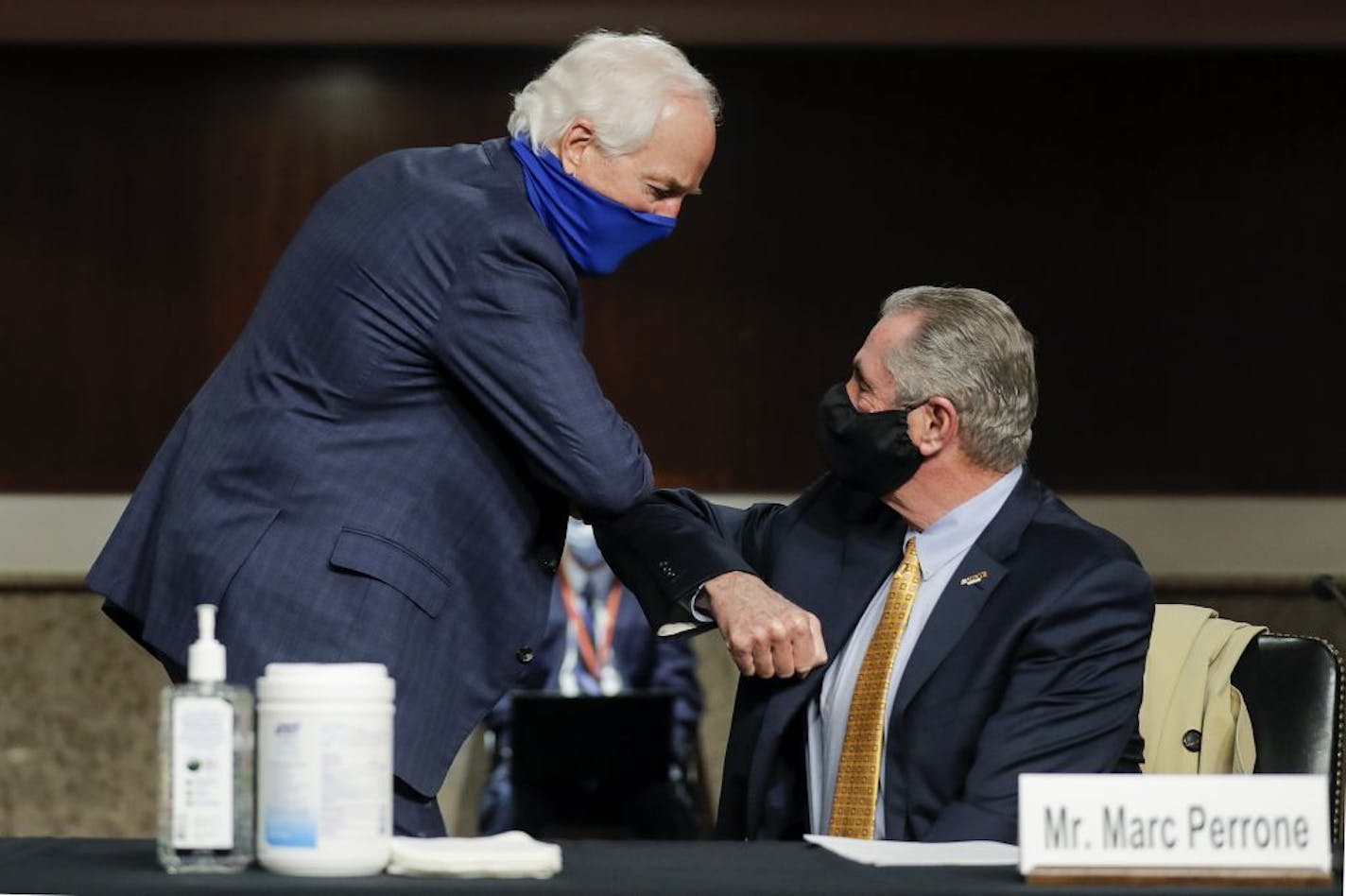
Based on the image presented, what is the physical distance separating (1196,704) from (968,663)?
360mm

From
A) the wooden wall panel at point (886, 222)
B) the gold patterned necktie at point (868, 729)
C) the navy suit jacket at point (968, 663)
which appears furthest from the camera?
the wooden wall panel at point (886, 222)

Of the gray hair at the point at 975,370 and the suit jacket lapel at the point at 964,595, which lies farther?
the gray hair at the point at 975,370

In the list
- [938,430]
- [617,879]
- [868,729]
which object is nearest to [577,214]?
[938,430]

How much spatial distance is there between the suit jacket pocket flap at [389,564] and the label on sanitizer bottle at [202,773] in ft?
2.69

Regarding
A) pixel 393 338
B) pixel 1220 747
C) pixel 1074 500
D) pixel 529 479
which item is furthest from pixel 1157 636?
pixel 1074 500

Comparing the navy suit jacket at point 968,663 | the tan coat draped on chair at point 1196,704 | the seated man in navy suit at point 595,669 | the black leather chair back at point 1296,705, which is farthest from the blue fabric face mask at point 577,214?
the seated man in navy suit at point 595,669

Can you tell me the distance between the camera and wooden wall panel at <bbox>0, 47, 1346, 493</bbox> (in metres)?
6.53

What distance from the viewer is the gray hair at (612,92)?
2.50 metres

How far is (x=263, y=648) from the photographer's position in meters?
2.36

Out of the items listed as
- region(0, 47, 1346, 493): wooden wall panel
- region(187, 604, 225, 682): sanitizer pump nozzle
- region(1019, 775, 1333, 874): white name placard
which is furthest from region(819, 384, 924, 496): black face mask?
region(0, 47, 1346, 493): wooden wall panel

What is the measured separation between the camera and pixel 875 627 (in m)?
2.76

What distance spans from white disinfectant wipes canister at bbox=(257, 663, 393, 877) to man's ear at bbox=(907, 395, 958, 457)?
54.7 inches

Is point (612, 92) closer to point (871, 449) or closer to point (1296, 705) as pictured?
point (871, 449)

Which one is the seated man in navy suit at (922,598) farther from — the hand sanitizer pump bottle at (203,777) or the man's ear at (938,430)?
the hand sanitizer pump bottle at (203,777)
